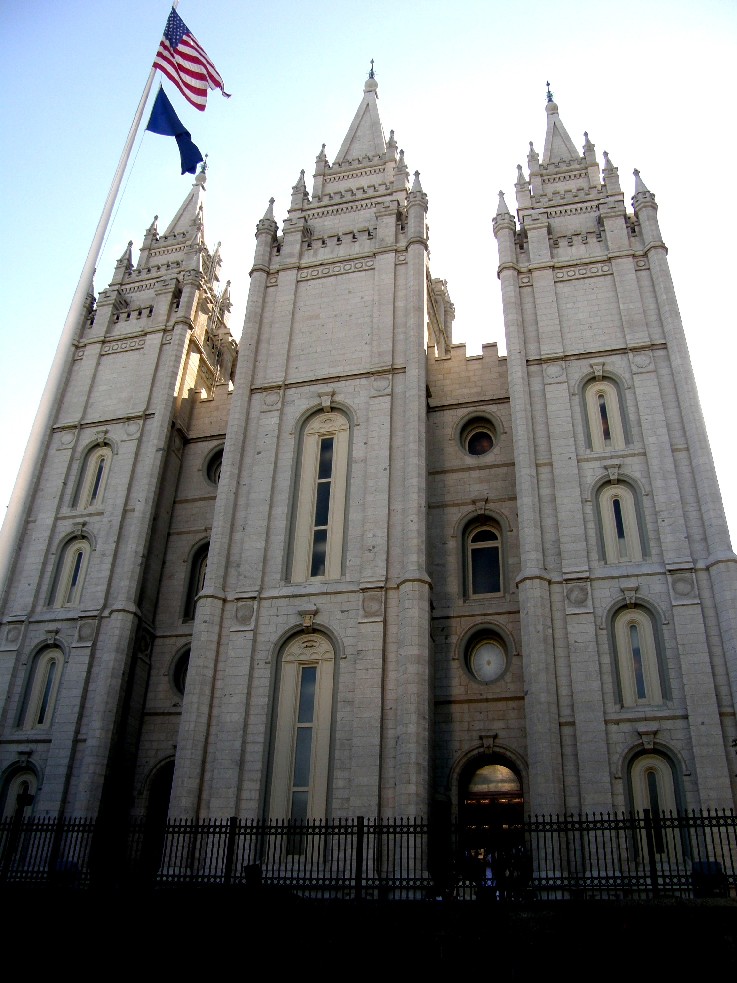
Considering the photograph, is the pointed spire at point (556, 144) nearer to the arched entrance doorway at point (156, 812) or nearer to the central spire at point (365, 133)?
the central spire at point (365, 133)

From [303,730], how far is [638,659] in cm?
776

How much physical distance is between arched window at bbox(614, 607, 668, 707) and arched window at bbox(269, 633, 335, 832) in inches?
260

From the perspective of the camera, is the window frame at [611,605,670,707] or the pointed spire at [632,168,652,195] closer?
the window frame at [611,605,670,707]

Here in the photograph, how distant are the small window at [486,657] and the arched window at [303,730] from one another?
12.2 feet

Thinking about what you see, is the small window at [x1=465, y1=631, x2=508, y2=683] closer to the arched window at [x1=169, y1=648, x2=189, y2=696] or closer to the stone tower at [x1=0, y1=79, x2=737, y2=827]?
the stone tower at [x1=0, y1=79, x2=737, y2=827]

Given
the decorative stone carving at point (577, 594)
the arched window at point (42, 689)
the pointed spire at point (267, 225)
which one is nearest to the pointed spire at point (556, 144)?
the pointed spire at point (267, 225)

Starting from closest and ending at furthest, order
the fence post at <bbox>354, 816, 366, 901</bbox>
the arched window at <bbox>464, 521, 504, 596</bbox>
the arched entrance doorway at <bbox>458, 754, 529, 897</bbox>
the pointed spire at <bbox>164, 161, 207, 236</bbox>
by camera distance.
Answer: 1. the fence post at <bbox>354, 816, 366, 901</bbox>
2. the arched entrance doorway at <bbox>458, 754, 529, 897</bbox>
3. the arched window at <bbox>464, 521, 504, 596</bbox>
4. the pointed spire at <bbox>164, 161, 207, 236</bbox>

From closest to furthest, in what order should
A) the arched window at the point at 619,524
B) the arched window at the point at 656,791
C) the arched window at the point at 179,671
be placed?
the arched window at the point at 656,791, the arched window at the point at 619,524, the arched window at the point at 179,671

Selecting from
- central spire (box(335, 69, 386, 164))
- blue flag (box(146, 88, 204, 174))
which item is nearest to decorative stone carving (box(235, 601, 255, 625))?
blue flag (box(146, 88, 204, 174))

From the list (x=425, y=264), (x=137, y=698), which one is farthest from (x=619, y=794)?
(x=425, y=264)

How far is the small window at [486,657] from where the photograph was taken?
69.9 feet

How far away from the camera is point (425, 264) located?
2702 centimetres

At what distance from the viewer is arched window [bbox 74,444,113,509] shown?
2634cm

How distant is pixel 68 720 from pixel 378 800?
8852 millimetres
